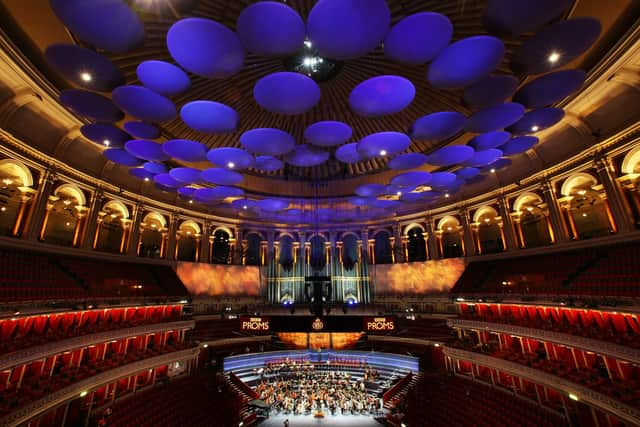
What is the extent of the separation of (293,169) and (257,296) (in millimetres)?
13176

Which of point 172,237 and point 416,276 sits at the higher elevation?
point 172,237

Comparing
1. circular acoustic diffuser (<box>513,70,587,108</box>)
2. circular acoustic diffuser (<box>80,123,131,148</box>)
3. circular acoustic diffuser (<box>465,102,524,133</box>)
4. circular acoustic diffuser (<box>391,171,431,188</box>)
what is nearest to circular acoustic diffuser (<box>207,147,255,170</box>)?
circular acoustic diffuser (<box>80,123,131,148</box>)

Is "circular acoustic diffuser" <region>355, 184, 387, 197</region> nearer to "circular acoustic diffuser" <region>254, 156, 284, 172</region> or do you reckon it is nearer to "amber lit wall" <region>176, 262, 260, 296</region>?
"circular acoustic diffuser" <region>254, 156, 284, 172</region>

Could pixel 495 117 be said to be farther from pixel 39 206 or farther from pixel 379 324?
pixel 39 206

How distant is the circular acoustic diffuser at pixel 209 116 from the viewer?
9.48m

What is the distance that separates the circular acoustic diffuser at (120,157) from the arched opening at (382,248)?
893 inches

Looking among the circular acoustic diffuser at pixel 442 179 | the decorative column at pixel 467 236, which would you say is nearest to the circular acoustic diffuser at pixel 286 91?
the circular acoustic diffuser at pixel 442 179

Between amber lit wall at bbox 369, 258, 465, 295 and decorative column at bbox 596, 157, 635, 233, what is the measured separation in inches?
427

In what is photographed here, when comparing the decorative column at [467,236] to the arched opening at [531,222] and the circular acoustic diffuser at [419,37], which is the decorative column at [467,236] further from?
the circular acoustic diffuser at [419,37]

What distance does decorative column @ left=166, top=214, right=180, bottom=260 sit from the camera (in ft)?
81.1

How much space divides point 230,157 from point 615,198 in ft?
66.6

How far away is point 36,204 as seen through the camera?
16.1 meters

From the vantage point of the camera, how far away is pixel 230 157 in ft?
40.6

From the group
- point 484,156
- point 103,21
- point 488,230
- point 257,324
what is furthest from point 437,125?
point 488,230
